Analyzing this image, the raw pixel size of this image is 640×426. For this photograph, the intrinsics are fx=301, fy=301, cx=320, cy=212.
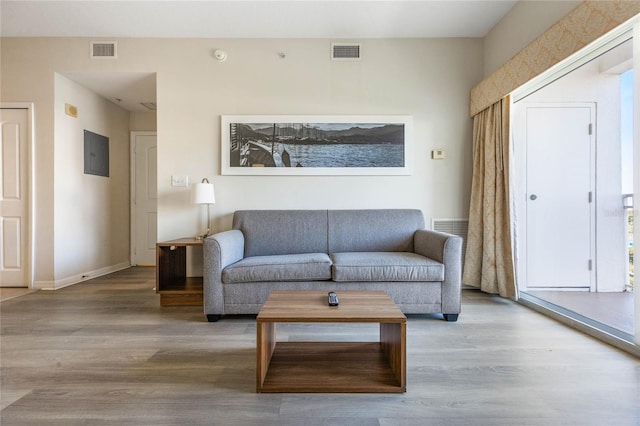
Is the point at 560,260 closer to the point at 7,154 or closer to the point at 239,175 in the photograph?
the point at 239,175

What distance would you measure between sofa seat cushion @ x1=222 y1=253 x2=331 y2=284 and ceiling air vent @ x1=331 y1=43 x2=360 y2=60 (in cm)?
227

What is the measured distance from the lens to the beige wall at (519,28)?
2.27 metres

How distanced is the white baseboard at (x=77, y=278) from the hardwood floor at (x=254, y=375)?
36.5 inches

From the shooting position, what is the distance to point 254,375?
1551mm

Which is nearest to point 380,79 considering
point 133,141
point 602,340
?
point 602,340

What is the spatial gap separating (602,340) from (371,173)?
86.6 inches

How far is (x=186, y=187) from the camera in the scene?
326cm

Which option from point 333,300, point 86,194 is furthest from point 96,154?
point 333,300

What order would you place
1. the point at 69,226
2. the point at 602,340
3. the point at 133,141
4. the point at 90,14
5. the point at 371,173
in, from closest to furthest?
1. the point at 602,340
2. the point at 90,14
3. the point at 371,173
4. the point at 69,226
5. the point at 133,141

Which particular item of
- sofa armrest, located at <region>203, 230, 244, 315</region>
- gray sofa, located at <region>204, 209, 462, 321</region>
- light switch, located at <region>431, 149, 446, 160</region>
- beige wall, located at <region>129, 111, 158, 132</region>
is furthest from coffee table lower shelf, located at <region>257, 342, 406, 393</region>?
beige wall, located at <region>129, 111, 158, 132</region>

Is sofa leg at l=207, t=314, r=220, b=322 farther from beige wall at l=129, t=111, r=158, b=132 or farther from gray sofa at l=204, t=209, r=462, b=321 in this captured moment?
beige wall at l=129, t=111, r=158, b=132

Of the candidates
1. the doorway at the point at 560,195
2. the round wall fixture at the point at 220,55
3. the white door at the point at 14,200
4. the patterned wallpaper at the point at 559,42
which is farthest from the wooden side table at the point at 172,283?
the doorway at the point at 560,195

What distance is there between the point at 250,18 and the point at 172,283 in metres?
2.69

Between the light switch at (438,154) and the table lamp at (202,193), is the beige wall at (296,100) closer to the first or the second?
the light switch at (438,154)
